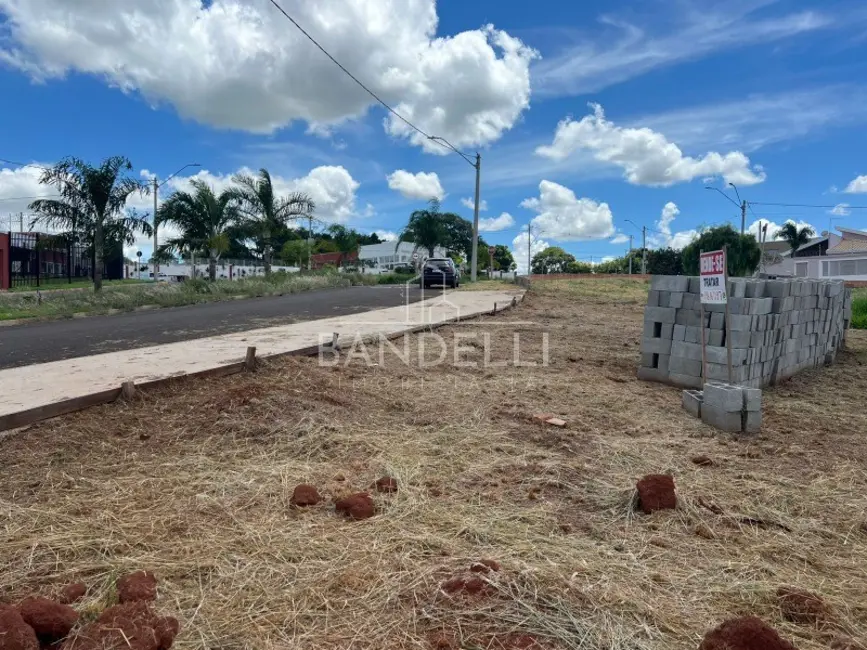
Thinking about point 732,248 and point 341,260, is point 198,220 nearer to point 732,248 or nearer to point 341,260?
point 341,260

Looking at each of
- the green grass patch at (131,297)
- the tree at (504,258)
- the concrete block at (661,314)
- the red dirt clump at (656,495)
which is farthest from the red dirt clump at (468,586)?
the tree at (504,258)

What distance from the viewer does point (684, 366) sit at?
24.6 feet

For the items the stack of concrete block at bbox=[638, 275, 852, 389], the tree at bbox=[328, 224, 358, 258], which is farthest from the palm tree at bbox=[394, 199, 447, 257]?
the stack of concrete block at bbox=[638, 275, 852, 389]

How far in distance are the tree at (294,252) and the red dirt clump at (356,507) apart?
1907 inches

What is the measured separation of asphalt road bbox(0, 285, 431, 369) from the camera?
Result: 8.68 metres

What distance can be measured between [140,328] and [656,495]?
35.8 ft

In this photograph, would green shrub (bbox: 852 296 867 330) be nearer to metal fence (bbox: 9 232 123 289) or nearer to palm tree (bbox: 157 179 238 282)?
palm tree (bbox: 157 179 238 282)

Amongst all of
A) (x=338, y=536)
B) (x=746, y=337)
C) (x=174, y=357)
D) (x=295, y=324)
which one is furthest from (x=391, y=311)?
(x=338, y=536)

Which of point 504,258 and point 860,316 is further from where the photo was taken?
point 504,258

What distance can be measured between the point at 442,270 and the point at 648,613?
24.0 metres

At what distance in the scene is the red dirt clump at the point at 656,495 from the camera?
11.7 ft

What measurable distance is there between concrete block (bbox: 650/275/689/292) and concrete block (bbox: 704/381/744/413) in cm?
207

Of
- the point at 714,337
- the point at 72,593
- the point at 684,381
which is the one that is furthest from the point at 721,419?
the point at 72,593

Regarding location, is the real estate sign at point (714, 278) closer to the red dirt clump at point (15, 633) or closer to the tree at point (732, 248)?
the red dirt clump at point (15, 633)
